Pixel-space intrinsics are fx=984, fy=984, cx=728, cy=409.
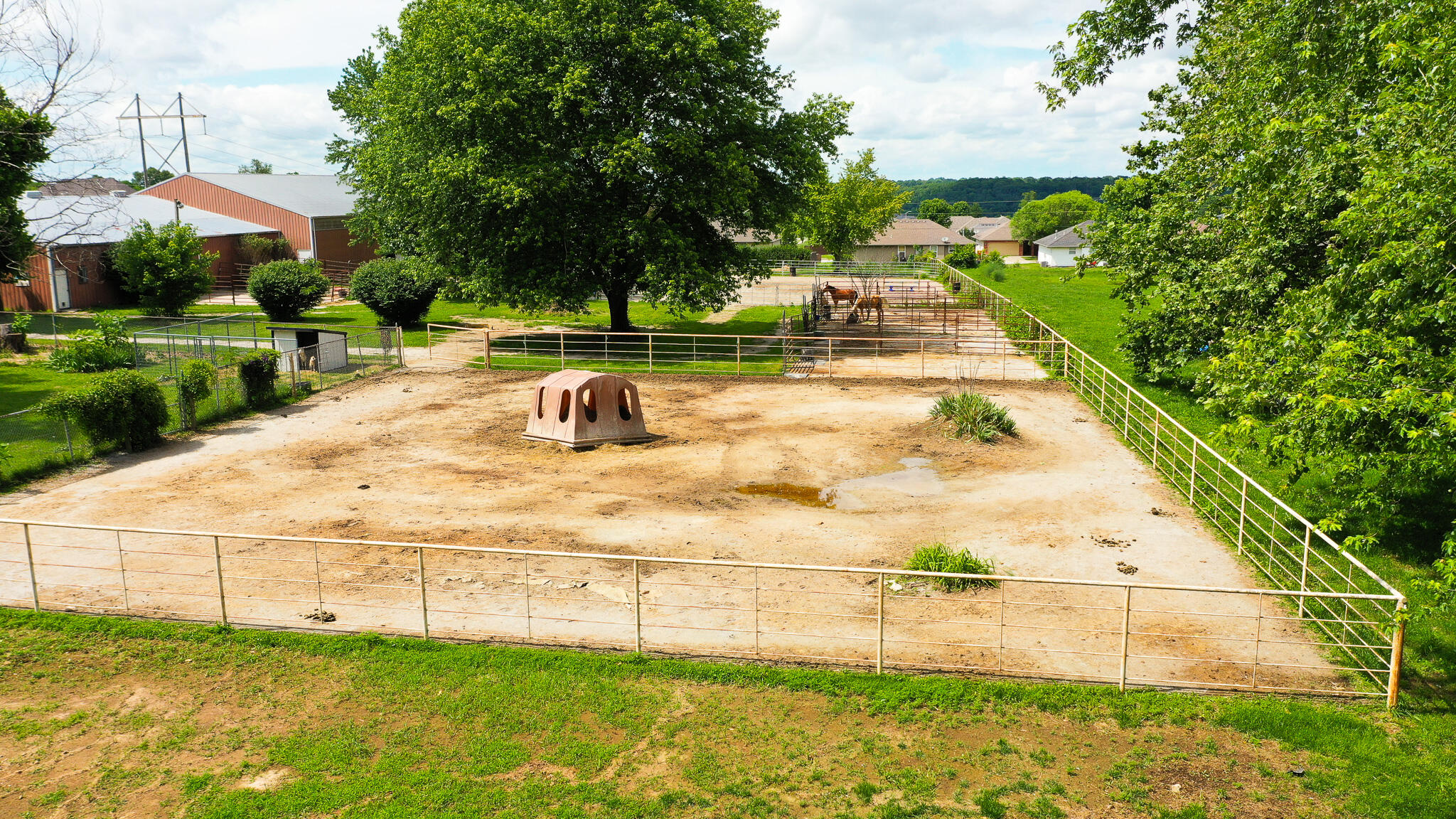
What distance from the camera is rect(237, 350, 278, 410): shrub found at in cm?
2502

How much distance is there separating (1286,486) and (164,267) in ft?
134

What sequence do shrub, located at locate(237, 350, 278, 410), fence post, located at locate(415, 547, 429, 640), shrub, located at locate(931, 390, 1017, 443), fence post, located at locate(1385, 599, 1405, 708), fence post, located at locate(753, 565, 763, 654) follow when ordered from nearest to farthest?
fence post, located at locate(1385, 599, 1405, 708)
fence post, located at locate(753, 565, 763, 654)
fence post, located at locate(415, 547, 429, 640)
shrub, located at locate(931, 390, 1017, 443)
shrub, located at locate(237, 350, 278, 410)

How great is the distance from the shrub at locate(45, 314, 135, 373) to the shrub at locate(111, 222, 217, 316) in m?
10.7

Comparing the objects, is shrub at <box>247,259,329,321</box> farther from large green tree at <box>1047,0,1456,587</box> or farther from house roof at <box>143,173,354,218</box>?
large green tree at <box>1047,0,1456,587</box>

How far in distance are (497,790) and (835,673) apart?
3.96 meters

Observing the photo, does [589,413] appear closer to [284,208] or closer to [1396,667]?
[1396,667]

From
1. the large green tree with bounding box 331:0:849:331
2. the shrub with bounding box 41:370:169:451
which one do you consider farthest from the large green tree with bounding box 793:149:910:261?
the shrub with bounding box 41:370:169:451

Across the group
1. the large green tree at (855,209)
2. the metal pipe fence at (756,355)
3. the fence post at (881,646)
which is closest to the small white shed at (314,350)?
the metal pipe fence at (756,355)

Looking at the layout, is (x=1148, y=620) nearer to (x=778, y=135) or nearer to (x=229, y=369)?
(x=229, y=369)

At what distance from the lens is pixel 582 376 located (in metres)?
22.2

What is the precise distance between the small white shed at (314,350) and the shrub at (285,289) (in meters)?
11.0

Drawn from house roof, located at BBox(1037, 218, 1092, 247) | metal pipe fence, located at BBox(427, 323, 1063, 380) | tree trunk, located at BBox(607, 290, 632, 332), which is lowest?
metal pipe fence, located at BBox(427, 323, 1063, 380)

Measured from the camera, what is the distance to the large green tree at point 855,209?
7469 centimetres

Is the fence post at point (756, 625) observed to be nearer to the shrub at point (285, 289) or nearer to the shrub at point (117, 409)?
the shrub at point (117, 409)
